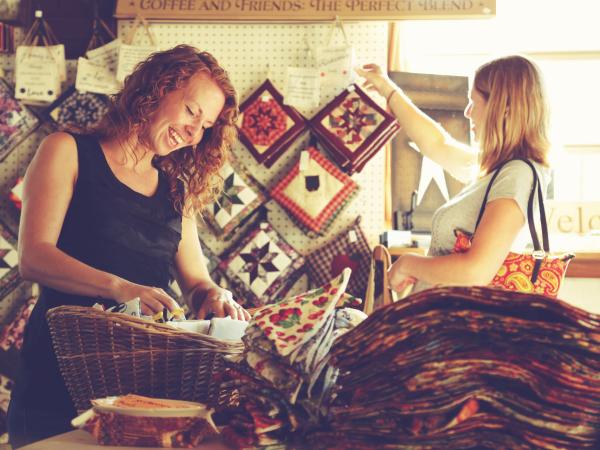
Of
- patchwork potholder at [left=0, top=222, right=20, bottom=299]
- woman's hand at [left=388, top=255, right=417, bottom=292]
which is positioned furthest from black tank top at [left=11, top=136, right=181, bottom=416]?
patchwork potholder at [left=0, top=222, right=20, bottom=299]

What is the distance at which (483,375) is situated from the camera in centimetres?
86

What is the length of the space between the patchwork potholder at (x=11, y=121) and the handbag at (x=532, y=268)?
104 inches

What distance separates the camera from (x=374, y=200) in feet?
11.4

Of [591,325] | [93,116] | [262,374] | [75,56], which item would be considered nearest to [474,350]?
[591,325]

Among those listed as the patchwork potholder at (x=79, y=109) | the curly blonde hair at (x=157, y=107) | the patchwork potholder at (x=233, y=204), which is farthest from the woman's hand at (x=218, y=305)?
the patchwork potholder at (x=79, y=109)

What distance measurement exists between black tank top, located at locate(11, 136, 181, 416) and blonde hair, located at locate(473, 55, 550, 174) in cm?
86

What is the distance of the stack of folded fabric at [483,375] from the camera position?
83cm

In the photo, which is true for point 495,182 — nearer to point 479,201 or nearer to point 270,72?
point 479,201

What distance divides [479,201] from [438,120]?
71.2 inches

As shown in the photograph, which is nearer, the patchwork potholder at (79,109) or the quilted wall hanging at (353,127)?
the quilted wall hanging at (353,127)

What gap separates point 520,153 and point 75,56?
2.64m

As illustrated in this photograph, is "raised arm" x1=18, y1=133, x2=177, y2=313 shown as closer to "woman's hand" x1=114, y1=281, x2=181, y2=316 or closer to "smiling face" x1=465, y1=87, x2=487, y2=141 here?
"woman's hand" x1=114, y1=281, x2=181, y2=316

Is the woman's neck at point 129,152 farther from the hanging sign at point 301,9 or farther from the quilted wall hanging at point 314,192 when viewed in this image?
the hanging sign at point 301,9

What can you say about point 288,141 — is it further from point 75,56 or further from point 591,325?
point 591,325
